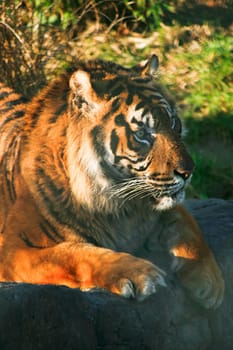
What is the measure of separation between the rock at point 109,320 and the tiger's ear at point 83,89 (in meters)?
0.75

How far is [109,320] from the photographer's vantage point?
11.9ft

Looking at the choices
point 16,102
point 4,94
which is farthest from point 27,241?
point 4,94

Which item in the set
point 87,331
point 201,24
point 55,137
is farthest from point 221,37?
point 87,331

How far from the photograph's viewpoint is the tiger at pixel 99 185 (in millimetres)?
4152

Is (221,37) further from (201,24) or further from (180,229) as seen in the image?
(180,229)

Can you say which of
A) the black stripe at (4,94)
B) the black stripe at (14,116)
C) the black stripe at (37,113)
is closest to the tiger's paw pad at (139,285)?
the black stripe at (37,113)

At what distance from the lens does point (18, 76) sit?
288 inches

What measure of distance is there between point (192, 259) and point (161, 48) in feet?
15.3

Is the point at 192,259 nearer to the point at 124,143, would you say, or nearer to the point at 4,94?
the point at 124,143

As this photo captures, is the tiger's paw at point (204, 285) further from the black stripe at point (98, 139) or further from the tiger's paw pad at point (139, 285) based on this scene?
the black stripe at point (98, 139)

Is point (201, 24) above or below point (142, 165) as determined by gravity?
below

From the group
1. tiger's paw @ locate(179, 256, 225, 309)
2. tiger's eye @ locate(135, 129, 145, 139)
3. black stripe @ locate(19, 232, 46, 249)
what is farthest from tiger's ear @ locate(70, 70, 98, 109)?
tiger's paw @ locate(179, 256, 225, 309)

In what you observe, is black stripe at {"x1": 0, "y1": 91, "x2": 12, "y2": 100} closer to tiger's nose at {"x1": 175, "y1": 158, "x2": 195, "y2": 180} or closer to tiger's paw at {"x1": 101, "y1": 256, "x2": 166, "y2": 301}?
tiger's nose at {"x1": 175, "y1": 158, "x2": 195, "y2": 180}

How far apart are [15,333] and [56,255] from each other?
887 millimetres
